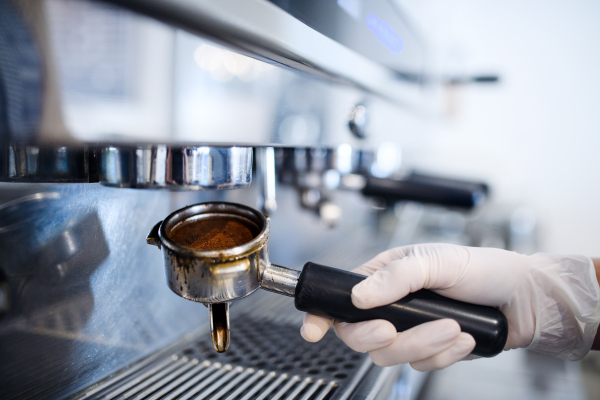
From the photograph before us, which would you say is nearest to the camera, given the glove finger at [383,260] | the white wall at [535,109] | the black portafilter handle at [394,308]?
the black portafilter handle at [394,308]

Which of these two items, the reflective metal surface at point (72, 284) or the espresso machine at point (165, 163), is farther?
the reflective metal surface at point (72, 284)

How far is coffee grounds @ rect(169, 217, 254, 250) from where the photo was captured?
0.29 m

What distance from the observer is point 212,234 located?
0.31 metres

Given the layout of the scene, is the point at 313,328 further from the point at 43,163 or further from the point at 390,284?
the point at 43,163

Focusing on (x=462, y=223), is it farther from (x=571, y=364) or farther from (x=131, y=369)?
(x=131, y=369)

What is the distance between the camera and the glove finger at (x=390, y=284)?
0.31 m

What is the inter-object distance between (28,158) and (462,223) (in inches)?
54.3

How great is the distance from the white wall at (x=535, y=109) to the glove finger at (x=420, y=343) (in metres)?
1.12

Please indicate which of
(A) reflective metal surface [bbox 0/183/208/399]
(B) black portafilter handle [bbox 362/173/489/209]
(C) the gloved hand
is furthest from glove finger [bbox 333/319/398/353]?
(B) black portafilter handle [bbox 362/173/489/209]

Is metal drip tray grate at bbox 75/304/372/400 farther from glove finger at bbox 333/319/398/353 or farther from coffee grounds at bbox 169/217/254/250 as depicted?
coffee grounds at bbox 169/217/254/250

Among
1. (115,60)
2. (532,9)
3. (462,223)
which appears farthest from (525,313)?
(532,9)

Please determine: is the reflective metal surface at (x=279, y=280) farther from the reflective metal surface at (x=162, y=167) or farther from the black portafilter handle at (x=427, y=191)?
the black portafilter handle at (x=427, y=191)

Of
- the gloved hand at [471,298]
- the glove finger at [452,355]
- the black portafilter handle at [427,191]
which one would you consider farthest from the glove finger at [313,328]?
the black portafilter handle at [427,191]

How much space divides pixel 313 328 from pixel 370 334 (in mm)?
66
